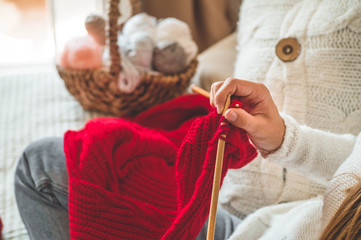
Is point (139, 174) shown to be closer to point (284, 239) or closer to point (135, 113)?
point (284, 239)

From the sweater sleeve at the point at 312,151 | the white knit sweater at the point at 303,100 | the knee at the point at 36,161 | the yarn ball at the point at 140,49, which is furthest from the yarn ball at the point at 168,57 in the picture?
the sweater sleeve at the point at 312,151

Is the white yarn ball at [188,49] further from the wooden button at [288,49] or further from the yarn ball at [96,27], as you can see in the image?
the wooden button at [288,49]

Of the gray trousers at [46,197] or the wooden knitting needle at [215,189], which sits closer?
the wooden knitting needle at [215,189]

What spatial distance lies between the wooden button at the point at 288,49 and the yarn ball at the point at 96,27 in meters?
0.60

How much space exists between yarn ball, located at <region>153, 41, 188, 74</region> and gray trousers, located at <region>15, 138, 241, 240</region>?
450 millimetres

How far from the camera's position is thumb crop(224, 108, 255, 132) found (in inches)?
19.1

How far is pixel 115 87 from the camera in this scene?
104 cm

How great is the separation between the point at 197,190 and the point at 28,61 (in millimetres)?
1458

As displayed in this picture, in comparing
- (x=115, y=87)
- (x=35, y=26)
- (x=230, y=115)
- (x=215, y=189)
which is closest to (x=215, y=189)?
(x=215, y=189)

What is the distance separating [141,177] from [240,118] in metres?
0.26

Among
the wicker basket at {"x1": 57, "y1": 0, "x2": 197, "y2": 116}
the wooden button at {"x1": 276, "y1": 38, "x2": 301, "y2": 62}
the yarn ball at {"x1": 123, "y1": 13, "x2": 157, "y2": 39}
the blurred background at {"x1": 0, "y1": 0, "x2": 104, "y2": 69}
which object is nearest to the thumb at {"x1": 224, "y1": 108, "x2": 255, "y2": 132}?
the wooden button at {"x1": 276, "y1": 38, "x2": 301, "y2": 62}

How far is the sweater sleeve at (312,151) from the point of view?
58 centimetres

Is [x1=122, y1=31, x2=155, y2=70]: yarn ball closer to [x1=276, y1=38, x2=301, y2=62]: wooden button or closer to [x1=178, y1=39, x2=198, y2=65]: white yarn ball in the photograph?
[x1=178, y1=39, x2=198, y2=65]: white yarn ball

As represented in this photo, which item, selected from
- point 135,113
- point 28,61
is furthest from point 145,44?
point 28,61
